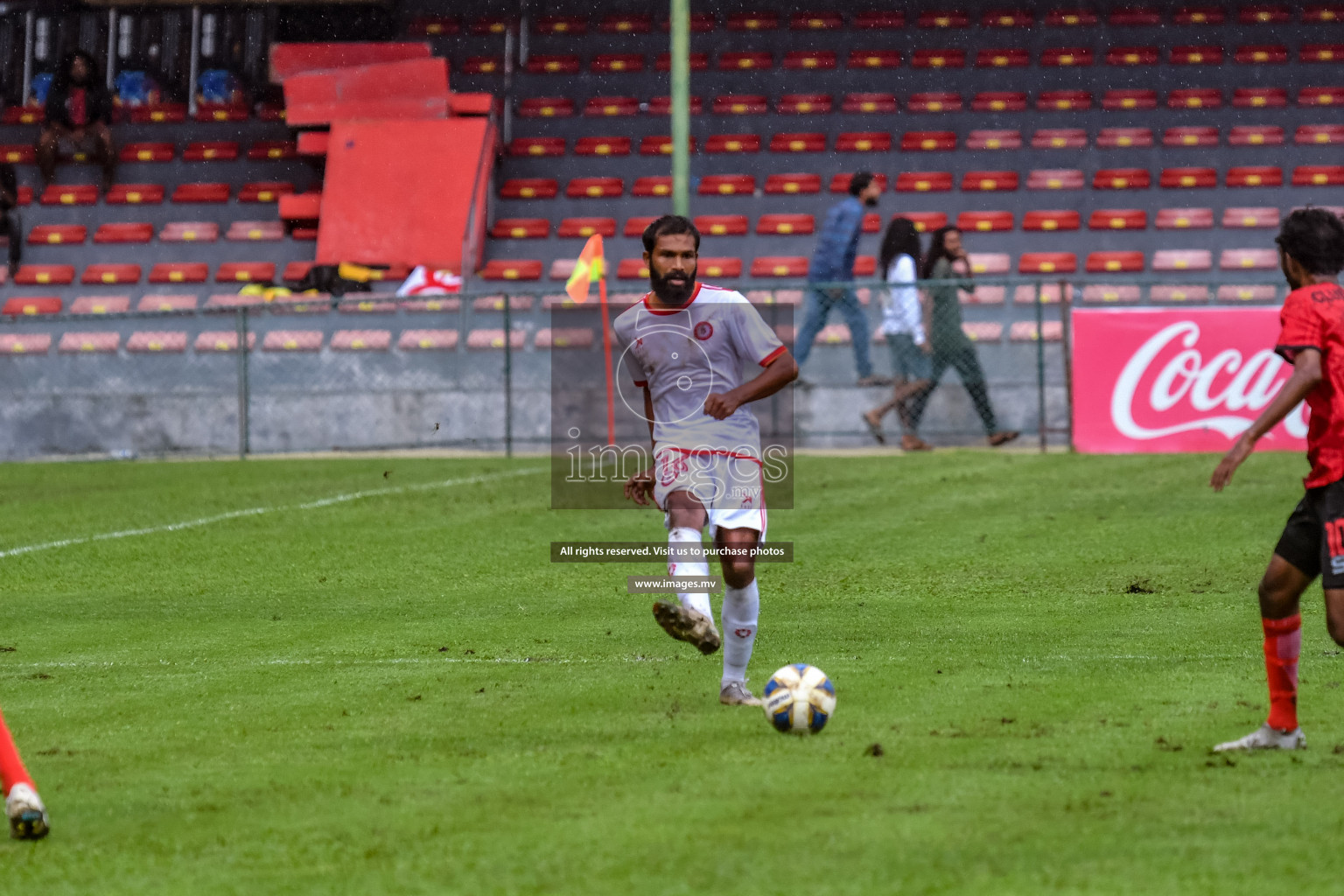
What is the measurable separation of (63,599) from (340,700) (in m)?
4.21

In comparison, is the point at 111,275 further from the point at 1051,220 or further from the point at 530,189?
the point at 1051,220

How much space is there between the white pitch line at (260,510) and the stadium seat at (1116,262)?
Result: 379 inches

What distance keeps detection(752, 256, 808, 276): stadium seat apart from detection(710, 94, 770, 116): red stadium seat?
4.15 m

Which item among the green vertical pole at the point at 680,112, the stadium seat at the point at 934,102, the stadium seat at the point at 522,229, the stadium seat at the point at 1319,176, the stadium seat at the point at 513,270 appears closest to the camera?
the green vertical pole at the point at 680,112

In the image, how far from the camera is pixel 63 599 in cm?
1041

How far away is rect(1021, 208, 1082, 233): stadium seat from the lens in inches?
960

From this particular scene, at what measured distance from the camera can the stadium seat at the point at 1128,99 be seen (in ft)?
87.5

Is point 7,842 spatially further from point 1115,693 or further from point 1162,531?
point 1162,531

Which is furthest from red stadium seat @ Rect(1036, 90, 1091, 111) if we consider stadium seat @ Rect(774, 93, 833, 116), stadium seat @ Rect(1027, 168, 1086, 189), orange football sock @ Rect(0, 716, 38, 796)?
orange football sock @ Rect(0, 716, 38, 796)

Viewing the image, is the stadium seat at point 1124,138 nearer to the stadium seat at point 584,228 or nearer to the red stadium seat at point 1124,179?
the red stadium seat at point 1124,179

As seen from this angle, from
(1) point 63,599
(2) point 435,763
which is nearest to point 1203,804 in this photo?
(2) point 435,763

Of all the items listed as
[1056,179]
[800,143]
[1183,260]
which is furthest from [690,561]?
[800,143]

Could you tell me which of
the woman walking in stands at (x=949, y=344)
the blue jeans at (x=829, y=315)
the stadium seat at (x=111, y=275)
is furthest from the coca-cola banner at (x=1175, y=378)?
the stadium seat at (x=111, y=275)

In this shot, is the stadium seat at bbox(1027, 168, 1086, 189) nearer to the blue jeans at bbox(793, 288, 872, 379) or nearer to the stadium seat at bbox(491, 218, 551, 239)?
the stadium seat at bbox(491, 218, 551, 239)
